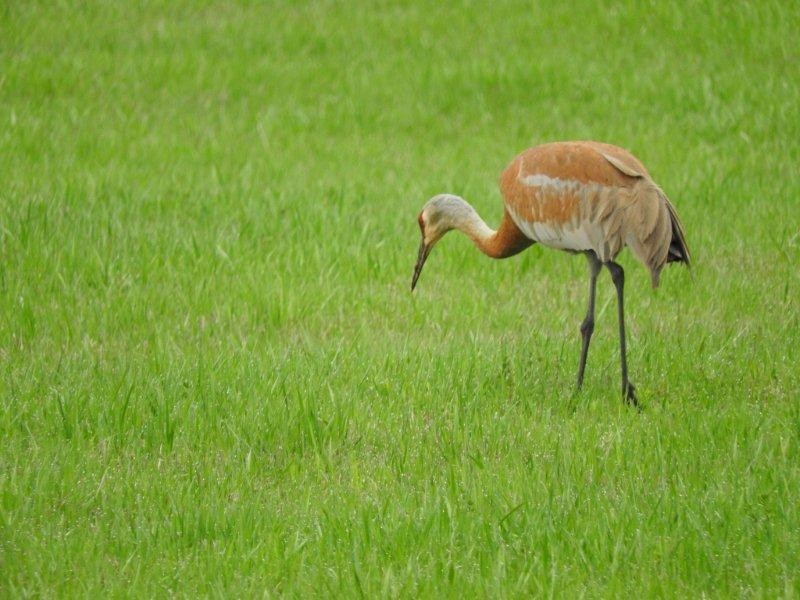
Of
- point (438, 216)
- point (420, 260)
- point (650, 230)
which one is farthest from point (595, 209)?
point (420, 260)

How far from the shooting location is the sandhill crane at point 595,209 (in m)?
5.59

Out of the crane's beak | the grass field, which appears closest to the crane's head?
the crane's beak

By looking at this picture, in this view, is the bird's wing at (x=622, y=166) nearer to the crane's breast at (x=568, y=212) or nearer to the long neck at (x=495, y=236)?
the crane's breast at (x=568, y=212)

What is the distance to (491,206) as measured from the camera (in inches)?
352

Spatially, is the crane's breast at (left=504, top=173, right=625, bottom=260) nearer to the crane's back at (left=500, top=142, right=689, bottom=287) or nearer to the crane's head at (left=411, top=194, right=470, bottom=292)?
the crane's back at (left=500, top=142, right=689, bottom=287)

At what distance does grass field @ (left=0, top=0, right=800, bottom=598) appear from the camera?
4.37 metres

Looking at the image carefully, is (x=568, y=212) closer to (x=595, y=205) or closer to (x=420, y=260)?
(x=595, y=205)

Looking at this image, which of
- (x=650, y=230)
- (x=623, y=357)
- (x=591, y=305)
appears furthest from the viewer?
(x=591, y=305)

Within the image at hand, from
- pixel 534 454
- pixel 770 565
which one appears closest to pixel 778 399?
pixel 534 454

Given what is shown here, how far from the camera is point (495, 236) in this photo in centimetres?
677

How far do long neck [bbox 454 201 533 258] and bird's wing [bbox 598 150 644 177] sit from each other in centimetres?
85

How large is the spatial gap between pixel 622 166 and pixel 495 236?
114cm

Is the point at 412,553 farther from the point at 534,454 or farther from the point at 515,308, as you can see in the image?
the point at 515,308

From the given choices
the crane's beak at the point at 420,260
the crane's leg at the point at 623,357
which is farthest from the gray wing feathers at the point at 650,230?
the crane's beak at the point at 420,260
